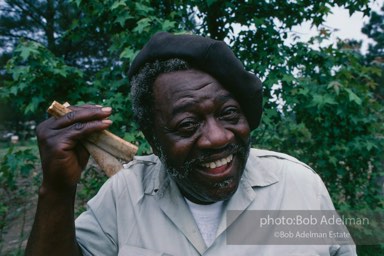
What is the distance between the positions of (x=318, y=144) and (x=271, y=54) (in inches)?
55.8

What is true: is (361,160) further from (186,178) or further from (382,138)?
(186,178)

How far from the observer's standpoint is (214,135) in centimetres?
158

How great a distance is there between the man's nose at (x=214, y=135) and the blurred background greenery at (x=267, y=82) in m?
2.06

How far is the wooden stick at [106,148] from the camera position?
1.55m

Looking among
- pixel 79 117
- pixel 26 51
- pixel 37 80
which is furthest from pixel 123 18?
pixel 79 117

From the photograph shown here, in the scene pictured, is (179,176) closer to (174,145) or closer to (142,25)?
(174,145)

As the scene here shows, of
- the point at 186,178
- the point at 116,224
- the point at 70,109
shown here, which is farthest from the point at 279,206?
the point at 70,109

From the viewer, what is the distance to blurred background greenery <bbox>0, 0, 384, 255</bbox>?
12.6ft

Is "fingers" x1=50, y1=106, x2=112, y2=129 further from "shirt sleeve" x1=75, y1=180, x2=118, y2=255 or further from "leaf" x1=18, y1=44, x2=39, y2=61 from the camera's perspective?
"leaf" x1=18, y1=44, x2=39, y2=61

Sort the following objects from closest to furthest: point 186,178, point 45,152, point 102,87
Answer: point 45,152 < point 186,178 < point 102,87

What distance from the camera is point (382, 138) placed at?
4.70 m

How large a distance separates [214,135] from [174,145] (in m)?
0.19

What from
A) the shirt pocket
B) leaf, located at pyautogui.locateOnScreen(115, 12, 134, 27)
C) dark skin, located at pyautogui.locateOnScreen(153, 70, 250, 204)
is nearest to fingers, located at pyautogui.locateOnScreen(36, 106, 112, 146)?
dark skin, located at pyautogui.locateOnScreen(153, 70, 250, 204)

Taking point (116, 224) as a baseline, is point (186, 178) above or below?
above
